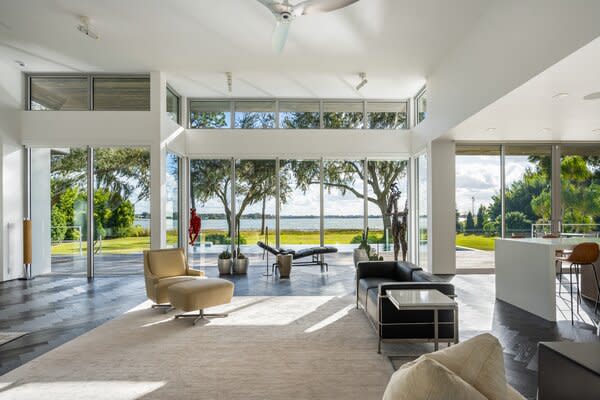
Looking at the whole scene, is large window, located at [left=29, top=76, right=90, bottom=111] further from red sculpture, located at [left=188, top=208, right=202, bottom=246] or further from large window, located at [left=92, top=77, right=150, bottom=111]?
red sculpture, located at [left=188, top=208, right=202, bottom=246]

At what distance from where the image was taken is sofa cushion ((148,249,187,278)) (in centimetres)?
536

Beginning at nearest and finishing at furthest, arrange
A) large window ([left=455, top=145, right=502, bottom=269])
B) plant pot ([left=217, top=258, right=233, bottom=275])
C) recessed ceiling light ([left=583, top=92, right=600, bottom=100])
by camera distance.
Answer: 1. recessed ceiling light ([left=583, top=92, right=600, bottom=100])
2. large window ([left=455, top=145, right=502, bottom=269])
3. plant pot ([left=217, top=258, right=233, bottom=275])

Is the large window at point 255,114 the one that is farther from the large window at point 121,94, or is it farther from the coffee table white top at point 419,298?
the coffee table white top at point 419,298

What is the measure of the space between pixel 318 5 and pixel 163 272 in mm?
4046

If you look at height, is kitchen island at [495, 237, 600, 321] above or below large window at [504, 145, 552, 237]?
below

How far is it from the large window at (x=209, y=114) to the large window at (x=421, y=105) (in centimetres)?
460

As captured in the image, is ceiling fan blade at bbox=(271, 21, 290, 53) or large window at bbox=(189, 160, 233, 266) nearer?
ceiling fan blade at bbox=(271, 21, 290, 53)

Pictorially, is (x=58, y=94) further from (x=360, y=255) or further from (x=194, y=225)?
(x=360, y=255)

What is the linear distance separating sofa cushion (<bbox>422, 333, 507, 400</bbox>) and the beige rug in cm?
165

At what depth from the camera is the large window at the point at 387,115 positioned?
30.7ft

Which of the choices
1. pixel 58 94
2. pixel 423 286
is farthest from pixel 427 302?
pixel 58 94

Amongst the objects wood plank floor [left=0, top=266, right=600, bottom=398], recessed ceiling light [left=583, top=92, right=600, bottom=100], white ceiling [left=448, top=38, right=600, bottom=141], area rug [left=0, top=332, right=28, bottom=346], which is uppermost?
recessed ceiling light [left=583, top=92, right=600, bottom=100]

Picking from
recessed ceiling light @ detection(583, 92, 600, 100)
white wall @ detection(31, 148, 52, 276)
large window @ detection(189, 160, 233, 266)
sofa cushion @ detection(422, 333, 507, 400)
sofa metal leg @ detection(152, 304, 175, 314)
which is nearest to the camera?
sofa cushion @ detection(422, 333, 507, 400)

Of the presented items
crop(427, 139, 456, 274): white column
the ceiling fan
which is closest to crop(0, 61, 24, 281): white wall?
the ceiling fan
